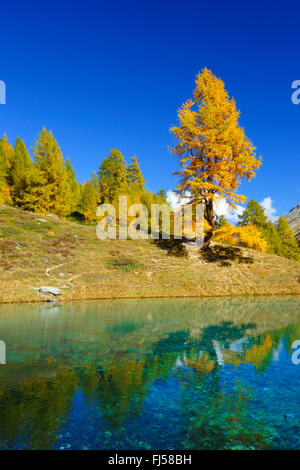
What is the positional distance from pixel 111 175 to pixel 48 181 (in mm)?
15485

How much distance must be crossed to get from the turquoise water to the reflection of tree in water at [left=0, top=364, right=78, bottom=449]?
0.02 metres

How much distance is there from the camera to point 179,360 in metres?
7.55

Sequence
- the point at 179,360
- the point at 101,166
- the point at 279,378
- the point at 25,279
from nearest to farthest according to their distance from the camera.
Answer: the point at 279,378
the point at 179,360
the point at 25,279
the point at 101,166

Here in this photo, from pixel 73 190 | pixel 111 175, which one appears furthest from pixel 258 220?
pixel 73 190

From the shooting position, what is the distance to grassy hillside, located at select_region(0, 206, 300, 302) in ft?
64.0

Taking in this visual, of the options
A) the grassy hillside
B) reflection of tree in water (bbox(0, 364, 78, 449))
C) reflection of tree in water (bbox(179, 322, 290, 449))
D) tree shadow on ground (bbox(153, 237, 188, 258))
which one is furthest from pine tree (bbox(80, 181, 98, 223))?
reflection of tree in water (bbox(0, 364, 78, 449))

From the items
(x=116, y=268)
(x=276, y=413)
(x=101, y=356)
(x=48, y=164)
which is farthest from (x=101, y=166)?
(x=276, y=413)

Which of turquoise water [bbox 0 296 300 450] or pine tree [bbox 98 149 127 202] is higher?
pine tree [bbox 98 149 127 202]

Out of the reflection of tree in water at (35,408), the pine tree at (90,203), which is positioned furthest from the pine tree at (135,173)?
the reflection of tree in water at (35,408)

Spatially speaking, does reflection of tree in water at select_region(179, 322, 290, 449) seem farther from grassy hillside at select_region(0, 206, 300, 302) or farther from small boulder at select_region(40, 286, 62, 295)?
grassy hillside at select_region(0, 206, 300, 302)

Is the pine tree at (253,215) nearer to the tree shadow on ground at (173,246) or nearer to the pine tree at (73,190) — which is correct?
the tree shadow on ground at (173,246)

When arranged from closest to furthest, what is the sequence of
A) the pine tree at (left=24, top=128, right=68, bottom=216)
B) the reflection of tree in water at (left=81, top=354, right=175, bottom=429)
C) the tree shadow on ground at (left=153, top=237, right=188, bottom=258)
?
the reflection of tree in water at (left=81, top=354, right=175, bottom=429) < the tree shadow on ground at (left=153, top=237, right=188, bottom=258) < the pine tree at (left=24, top=128, right=68, bottom=216)

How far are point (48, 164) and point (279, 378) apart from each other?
3491 centimetres
